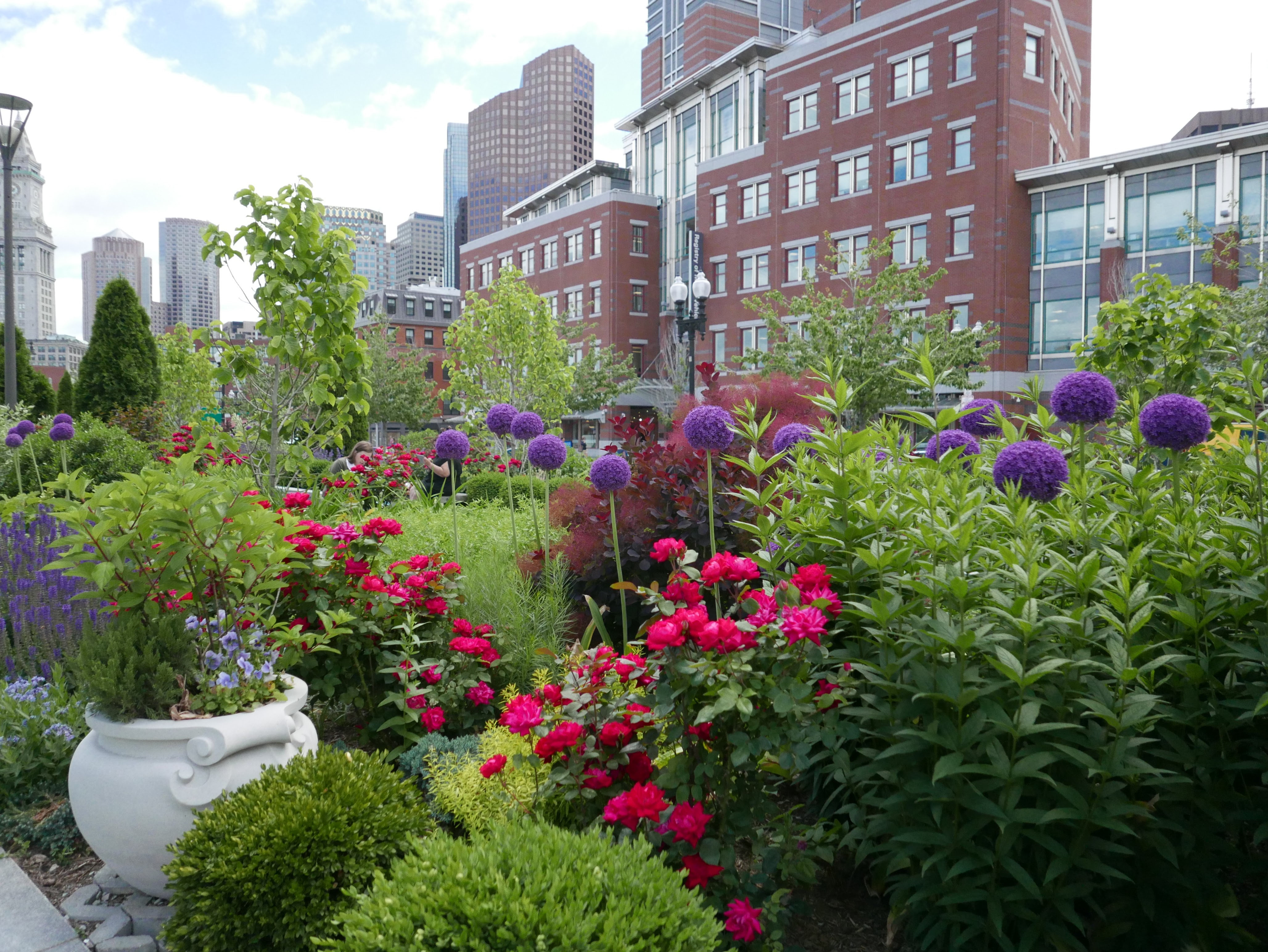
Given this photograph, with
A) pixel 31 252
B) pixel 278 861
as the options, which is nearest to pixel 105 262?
pixel 31 252

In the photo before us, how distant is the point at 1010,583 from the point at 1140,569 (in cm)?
43

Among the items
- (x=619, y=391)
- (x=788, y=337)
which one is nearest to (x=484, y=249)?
(x=619, y=391)

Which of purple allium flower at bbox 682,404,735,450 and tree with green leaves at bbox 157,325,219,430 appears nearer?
purple allium flower at bbox 682,404,735,450

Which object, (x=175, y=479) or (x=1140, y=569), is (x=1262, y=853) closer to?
(x=1140, y=569)

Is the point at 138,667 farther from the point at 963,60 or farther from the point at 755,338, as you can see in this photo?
the point at 755,338

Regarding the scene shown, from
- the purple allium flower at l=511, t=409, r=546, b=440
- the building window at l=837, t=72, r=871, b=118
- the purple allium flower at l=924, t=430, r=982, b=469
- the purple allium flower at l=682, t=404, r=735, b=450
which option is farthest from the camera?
the building window at l=837, t=72, r=871, b=118

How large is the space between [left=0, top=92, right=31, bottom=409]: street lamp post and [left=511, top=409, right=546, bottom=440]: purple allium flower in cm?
1255

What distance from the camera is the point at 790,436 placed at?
4.36 metres

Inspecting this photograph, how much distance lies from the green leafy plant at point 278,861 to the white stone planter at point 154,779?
253 mm

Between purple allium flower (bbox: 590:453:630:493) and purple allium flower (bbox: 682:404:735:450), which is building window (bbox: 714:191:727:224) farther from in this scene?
purple allium flower (bbox: 682:404:735:450)

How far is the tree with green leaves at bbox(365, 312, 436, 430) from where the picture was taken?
4769cm

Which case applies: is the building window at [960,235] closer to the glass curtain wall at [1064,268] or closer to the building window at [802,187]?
the glass curtain wall at [1064,268]

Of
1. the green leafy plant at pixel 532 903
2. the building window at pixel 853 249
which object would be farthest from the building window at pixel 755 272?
the green leafy plant at pixel 532 903

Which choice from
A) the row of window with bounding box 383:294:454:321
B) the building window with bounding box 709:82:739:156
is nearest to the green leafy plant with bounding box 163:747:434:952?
the building window with bounding box 709:82:739:156
